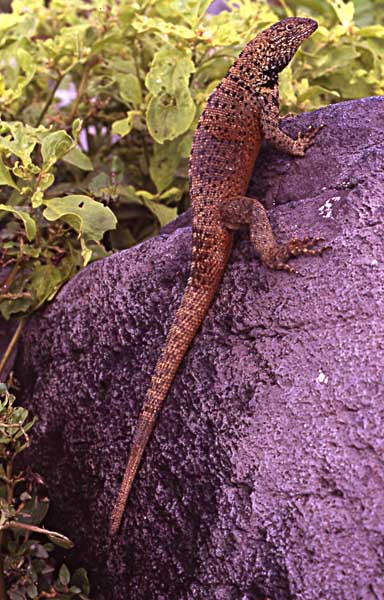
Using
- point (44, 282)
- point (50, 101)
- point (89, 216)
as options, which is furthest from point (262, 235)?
point (50, 101)

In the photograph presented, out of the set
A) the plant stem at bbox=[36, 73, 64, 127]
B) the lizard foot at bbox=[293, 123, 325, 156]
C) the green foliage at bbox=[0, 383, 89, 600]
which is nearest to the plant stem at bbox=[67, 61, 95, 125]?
the plant stem at bbox=[36, 73, 64, 127]

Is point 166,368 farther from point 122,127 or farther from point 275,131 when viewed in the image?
point 122,127

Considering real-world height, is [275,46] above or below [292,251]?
above

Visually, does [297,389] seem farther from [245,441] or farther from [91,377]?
[91,377]

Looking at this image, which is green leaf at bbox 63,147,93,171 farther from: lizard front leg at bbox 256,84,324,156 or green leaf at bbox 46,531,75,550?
green leaf at bbox 46,531,75,550

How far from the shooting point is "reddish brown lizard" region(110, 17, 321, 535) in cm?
271

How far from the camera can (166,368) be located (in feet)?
8.87

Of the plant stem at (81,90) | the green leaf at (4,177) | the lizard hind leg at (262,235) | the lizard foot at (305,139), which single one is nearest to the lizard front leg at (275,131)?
the lizard foot at (305,139)

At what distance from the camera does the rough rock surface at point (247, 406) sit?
7.10ft

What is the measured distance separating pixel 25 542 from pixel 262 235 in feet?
5.01

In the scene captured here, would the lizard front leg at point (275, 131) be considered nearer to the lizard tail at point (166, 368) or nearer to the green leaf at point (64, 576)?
the lizard tail at point (166, 368)

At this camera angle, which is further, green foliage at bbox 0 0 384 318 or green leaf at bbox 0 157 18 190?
green foliage at bbox 0 0 384 318

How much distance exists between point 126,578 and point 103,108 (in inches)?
108

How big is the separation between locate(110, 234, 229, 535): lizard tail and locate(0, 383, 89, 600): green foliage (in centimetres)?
31
